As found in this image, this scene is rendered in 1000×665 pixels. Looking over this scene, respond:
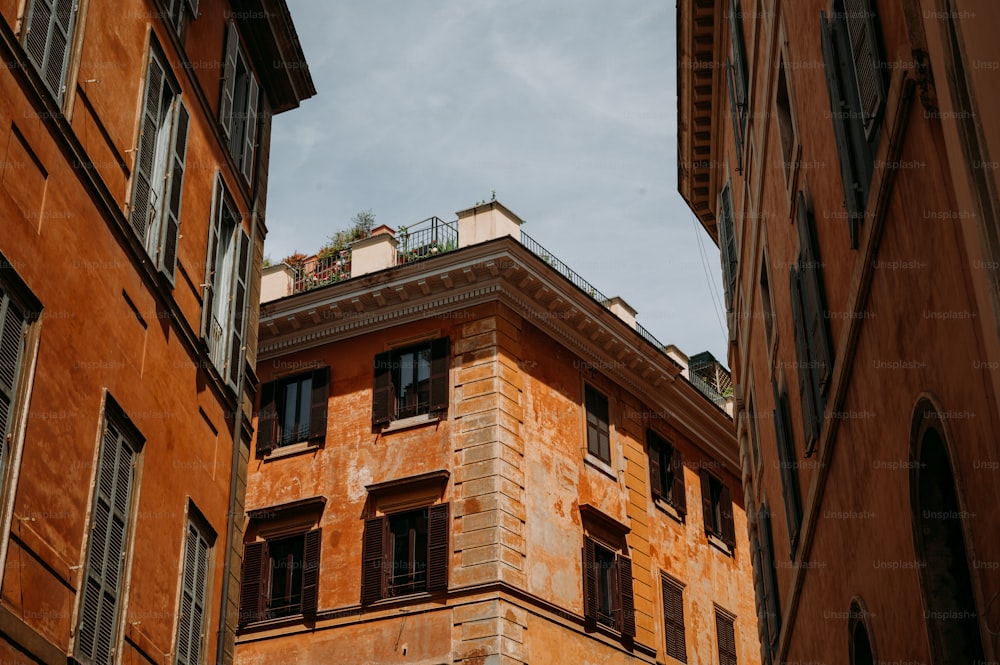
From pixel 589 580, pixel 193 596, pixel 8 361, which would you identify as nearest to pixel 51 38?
pixel 8 361

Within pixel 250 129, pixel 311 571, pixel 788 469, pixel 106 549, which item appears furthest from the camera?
pixel 311 571

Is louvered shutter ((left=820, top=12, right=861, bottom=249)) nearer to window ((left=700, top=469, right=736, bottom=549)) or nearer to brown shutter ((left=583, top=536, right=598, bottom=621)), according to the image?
brown shutter ((left=583, top=536, right=598, bottom=621))

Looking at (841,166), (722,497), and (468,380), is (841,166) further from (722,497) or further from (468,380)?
(722,497)

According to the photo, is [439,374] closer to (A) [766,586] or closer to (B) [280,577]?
(B) [280,577]

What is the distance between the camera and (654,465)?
26.8m

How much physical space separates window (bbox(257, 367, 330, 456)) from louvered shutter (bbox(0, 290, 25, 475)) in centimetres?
1535

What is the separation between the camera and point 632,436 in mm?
26281

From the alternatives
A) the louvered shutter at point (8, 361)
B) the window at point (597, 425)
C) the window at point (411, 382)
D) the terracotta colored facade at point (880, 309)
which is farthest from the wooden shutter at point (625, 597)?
the louvered shutter at point (8, 361)

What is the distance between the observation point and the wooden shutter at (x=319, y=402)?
24.1 meters

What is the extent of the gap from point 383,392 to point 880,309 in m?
16.4

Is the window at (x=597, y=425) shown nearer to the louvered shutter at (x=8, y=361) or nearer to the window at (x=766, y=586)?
the window at (x=766, y=586)

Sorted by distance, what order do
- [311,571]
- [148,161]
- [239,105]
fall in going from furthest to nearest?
[311,571], [239,105], [148,161]

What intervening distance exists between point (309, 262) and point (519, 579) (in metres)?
9.76

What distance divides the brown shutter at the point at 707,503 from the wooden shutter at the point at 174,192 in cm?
1870
